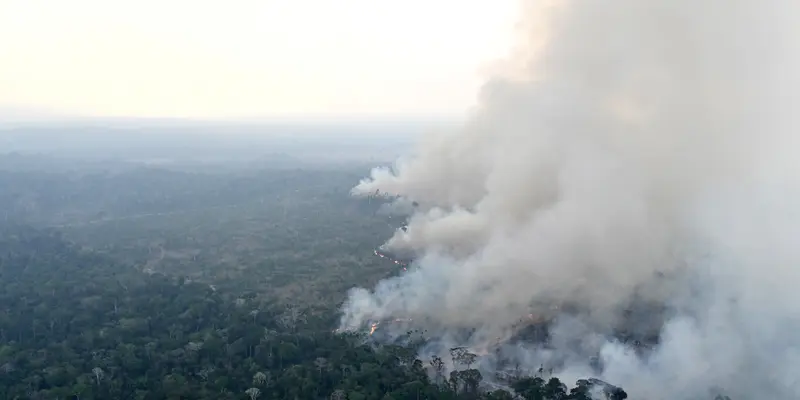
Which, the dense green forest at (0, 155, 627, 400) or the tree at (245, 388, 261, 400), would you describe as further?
the dense green forest at (0, 155, 627, 400)

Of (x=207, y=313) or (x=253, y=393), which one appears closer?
(x=253, y=393)

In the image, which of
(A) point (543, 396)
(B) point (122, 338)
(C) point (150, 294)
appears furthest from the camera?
(C) point (150, 294)

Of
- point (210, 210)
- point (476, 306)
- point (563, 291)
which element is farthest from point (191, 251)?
point (563, 291)

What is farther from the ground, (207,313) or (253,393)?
(207,313)

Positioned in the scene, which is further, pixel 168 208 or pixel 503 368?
pixel 168 208

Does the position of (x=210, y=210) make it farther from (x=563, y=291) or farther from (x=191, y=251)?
(x=563, y=291)

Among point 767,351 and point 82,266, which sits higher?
point 767,351

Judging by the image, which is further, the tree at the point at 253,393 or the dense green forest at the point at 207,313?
the dense green forest at the point at 207,313

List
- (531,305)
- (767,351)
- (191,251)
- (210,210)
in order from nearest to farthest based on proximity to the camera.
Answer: (767,351) < (531,305) < (191,251) < (210,210)
